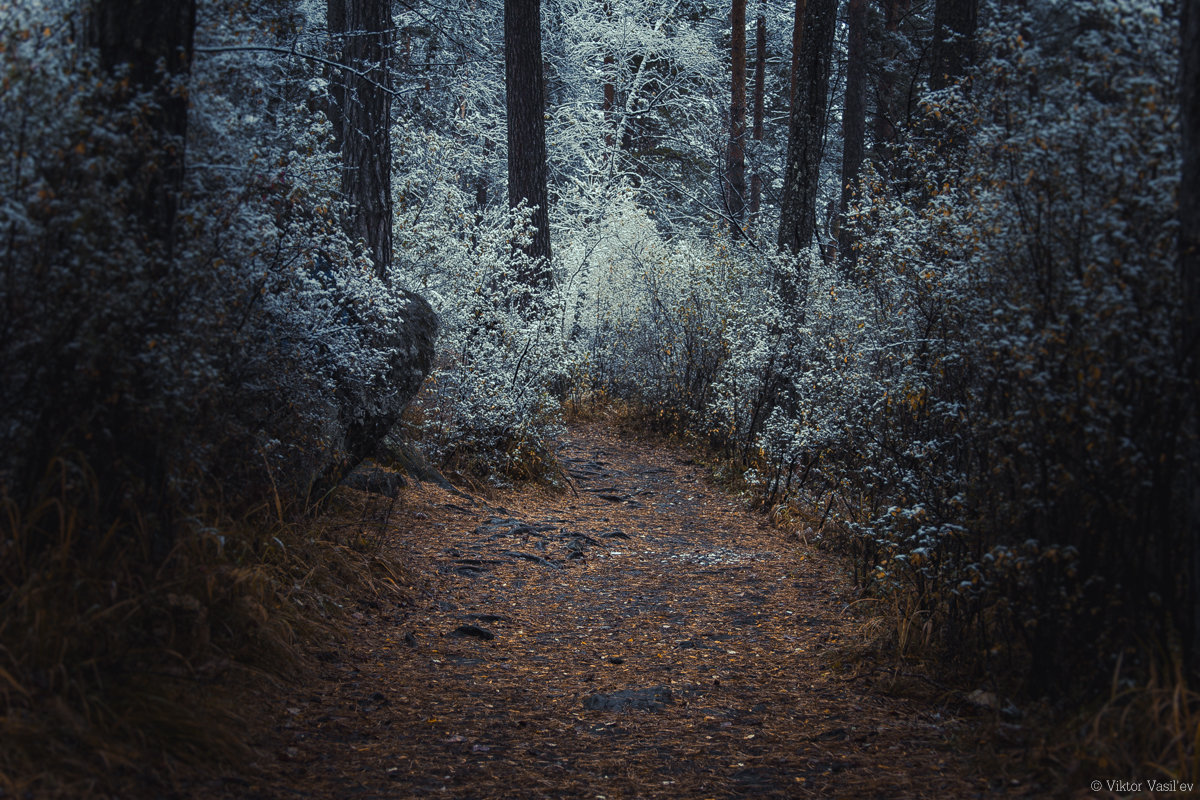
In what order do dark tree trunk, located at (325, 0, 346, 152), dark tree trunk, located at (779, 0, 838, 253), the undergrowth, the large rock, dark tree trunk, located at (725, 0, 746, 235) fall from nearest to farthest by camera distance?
the undergrowth < the large rock < dark tree trunk, located at (325, 0, 346, 152) < dark tree trunk, located at (779, 0, 838, 253) < dark tree trunk, located at (725, 0, 746, 235)

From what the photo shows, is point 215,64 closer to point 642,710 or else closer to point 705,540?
point 642,710

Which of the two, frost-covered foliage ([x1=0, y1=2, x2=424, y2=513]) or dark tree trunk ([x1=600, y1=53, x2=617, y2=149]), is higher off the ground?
dark tree trunk ([x1=600, y1=53, x2=617, y2=149])

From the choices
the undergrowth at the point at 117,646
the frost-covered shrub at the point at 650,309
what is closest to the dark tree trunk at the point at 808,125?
the frost-covered shrub at the point at 650,309

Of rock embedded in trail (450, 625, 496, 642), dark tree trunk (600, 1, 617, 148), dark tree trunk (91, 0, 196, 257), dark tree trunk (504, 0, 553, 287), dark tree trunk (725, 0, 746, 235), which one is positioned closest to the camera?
dark tree trunk (91, 0, 196, 257)

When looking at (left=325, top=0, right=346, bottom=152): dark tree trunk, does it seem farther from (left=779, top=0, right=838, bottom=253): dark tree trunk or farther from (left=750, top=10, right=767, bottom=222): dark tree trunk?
(left=750, top=10, right=767, bottom=222): dark tree trunk

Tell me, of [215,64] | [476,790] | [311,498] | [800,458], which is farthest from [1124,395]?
[800,458]

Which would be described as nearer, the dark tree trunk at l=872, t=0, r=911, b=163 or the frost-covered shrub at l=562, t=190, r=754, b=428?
the frost-covered shrub at l=562, t=190, r=754, b=428

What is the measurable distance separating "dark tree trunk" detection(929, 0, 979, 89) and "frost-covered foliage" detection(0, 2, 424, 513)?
17.8 feet

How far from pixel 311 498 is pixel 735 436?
551cm

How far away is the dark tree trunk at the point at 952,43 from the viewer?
23.4 ft

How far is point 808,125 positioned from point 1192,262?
7069mm

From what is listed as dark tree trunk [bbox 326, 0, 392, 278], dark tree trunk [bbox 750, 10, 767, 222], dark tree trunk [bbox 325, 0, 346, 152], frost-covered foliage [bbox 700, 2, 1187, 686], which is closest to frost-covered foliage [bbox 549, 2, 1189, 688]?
frost-covered foliage [bbox 700, 2, 1187, 686]

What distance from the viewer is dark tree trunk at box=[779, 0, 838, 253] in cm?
907

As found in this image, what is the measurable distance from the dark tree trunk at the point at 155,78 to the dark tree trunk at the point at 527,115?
7.04 m
